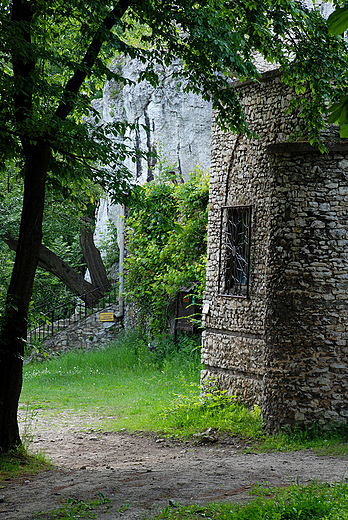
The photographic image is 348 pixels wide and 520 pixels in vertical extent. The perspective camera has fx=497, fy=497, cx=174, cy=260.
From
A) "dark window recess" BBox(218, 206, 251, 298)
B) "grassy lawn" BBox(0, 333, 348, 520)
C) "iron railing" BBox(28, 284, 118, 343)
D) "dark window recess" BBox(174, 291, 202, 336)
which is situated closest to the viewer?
"grassy lawn" BBox(0, 333, 348, 520)

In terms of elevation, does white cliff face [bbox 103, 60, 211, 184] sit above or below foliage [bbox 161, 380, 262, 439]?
above

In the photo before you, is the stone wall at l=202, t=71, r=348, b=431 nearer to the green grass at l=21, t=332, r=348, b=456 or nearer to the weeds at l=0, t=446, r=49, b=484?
the green grass at l=21, t=332, r=348, b=456

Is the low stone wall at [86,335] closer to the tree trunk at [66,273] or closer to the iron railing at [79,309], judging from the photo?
the iron railing at [79,309]

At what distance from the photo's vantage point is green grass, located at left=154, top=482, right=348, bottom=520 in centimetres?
365

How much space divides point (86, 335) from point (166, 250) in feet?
16.0

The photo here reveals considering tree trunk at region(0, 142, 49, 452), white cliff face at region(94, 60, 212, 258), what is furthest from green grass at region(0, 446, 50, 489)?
white cliff face at region(94, 60, 212, 258)

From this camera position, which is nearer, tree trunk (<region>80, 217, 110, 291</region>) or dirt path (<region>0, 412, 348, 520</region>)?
dirt path (<region>0, 412, 348, 520</region>)

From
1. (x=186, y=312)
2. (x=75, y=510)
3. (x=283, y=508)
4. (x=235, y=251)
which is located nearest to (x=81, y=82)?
(x=235, y=251)

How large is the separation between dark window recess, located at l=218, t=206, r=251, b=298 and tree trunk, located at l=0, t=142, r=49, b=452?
344 cm

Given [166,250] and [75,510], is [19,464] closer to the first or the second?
[75,510]

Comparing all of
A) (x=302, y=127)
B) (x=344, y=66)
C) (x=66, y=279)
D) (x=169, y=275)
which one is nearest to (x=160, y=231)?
(x=169, y=275)

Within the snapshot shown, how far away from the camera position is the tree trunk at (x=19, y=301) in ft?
19.5

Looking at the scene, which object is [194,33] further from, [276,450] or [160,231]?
[160,231]

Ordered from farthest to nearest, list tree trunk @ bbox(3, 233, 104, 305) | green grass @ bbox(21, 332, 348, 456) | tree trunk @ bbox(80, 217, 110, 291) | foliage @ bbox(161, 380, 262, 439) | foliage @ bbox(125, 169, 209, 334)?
tree trunk @ bbox(80, 217, 110, 291)
tree trunk @ bbox(3, 233, 104, 305)
foliage @ bbox(125, 169, 209, 334)
foliage @ bbox(161, 380, 262, 439)
green grass @ bbox(21, 332, 348, 456)
